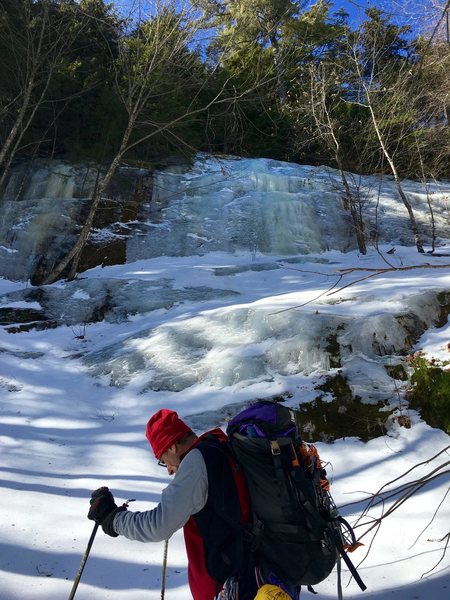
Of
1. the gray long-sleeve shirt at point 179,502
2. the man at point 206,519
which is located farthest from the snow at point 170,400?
the gray long-sleeve shirt at point 179,502

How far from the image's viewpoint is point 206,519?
5.56 ft

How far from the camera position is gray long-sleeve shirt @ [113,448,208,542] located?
166cm

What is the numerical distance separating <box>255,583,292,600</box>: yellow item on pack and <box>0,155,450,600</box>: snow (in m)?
0.64

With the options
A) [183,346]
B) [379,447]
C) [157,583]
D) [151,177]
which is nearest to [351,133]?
[151,177]

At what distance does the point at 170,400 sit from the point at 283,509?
14.6 feet

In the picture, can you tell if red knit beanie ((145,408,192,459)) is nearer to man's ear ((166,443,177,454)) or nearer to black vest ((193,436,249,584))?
man's ear ((166,443,177,454))

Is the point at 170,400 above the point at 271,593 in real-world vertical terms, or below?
below

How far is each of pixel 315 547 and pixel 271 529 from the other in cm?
16

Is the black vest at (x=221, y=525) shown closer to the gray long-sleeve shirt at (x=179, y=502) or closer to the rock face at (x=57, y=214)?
the gray long-sleeve shirt at (x=179, y=502)

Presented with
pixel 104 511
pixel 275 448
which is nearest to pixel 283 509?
pixel 275 448

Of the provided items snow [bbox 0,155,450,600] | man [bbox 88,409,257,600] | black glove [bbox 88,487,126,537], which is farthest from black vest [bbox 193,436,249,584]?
snow [bbox 0,155,450,600]

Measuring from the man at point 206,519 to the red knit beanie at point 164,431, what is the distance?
0.31ft

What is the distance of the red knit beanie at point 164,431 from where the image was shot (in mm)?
1821

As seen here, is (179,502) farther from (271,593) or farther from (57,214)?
(57,214)
